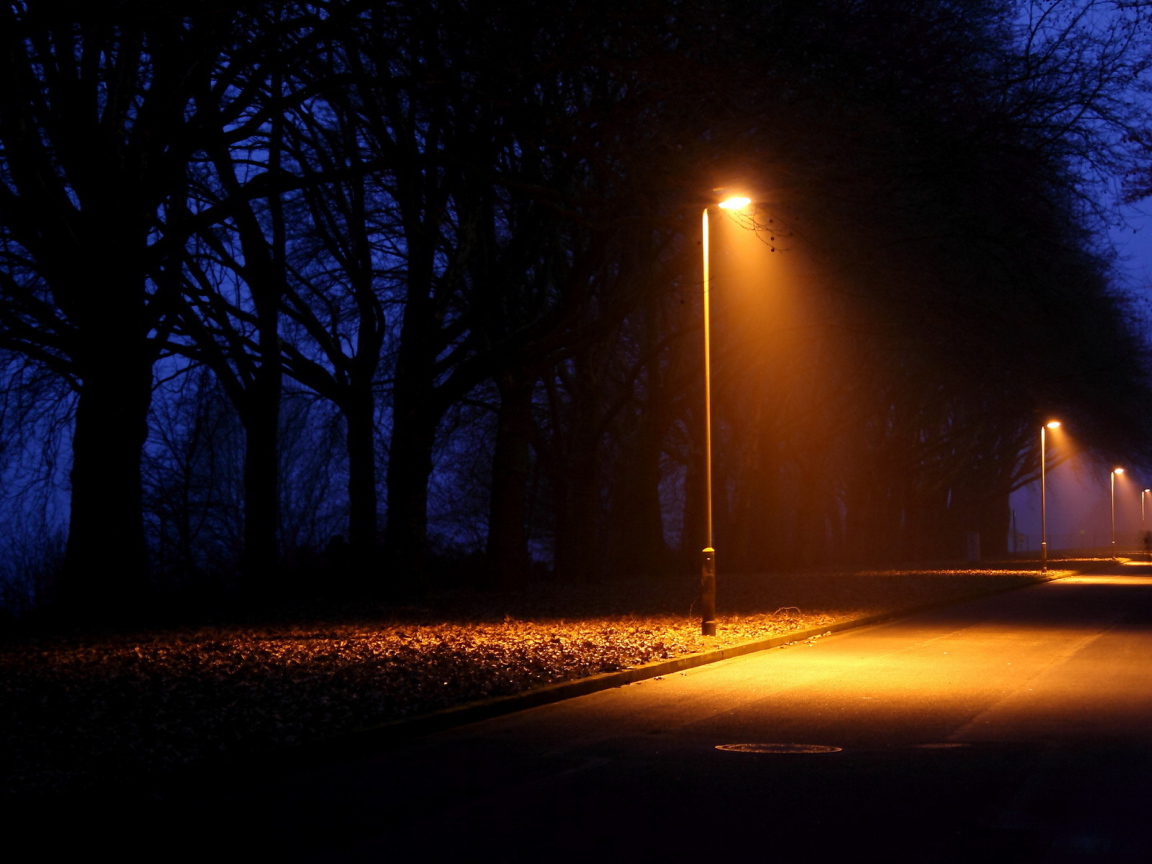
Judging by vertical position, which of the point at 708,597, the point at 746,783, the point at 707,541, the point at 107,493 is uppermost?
the point at 107,493

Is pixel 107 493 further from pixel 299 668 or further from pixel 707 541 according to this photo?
pixel 707 541

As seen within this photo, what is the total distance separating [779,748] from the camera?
383 inches

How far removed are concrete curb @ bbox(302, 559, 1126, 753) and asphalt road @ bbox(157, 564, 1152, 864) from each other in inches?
8.0

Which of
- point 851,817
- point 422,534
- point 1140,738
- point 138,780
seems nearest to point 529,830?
point 851,817

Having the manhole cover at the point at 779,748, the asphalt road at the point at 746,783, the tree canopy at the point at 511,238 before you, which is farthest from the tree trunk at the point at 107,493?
the manhole cover at the point at 779,748

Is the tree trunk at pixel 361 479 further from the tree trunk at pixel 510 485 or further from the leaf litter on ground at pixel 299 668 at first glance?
the tree trunk at pixel 510 485

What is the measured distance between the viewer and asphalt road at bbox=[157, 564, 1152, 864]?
22.0 feet

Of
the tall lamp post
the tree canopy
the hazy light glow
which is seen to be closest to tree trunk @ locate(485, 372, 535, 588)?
the tree canopy

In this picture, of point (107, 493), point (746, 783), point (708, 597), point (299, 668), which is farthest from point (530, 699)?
point (107, 493)

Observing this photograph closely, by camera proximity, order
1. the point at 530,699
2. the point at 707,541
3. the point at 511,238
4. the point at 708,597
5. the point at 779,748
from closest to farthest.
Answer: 1. the point at 779,748
2. the point at 530,699
3. the point at 708,597
4. the point at 707,541
5. the point at 511,238

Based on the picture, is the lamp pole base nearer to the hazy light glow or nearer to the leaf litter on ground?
the leaf litter on ground

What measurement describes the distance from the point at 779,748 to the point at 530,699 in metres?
3.54

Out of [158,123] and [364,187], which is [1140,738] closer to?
[158,123]

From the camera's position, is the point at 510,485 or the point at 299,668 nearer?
the point at 299,668
